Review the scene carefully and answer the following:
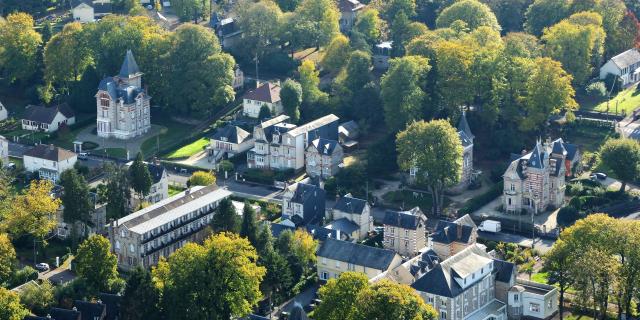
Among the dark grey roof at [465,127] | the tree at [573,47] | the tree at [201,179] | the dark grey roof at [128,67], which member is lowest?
the tree at [201,179]

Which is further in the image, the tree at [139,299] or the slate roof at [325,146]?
the slate roof at [325,146]

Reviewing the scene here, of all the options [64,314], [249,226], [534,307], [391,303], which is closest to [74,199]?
[249,226]

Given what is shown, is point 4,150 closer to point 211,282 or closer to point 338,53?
point 338,53

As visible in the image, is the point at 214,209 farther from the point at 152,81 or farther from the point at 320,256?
the point at 152,81

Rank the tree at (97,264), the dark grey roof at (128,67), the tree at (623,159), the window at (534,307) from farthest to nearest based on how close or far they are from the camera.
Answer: the dark grey roof at (128,67), the tree at (623,159), the tree at (97,264), the window at (534,307)

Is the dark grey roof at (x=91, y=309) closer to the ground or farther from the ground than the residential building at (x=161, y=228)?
closer to the ground

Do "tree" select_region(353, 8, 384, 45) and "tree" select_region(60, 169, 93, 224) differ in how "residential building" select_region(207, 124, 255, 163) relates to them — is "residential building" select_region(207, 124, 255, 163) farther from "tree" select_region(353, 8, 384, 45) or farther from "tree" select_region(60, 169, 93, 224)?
"tree" select_region(353, 8, 384, 45)

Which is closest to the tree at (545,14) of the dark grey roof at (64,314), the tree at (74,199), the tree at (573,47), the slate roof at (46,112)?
the tree at (573,47)

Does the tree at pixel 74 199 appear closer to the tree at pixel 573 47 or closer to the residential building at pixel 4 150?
the residential building at pixel 4 150
